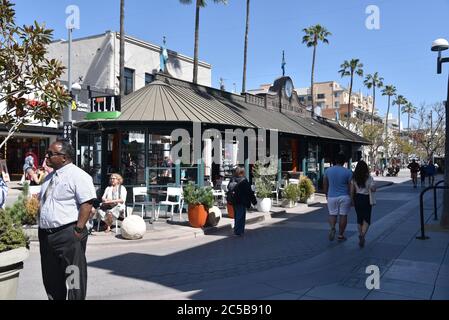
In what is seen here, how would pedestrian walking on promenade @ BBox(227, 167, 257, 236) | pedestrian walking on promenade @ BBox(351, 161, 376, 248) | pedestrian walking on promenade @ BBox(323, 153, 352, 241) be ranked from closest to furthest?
pedestrian walking on promenade @ BBox(351, 161, 376, 248), pedestrian walking on promenade @ BBox(323, 153, 352, 241), pedestrian walking on promenade @ BBox(227, 167, 257, 236)

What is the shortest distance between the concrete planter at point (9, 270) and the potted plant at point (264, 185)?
33.2ft

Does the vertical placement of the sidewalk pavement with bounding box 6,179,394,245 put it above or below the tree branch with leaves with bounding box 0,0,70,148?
below

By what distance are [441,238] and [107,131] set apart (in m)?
9.70

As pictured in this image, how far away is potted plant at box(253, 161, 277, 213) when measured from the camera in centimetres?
1382

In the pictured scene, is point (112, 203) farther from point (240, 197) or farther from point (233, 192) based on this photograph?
point (240, 197)

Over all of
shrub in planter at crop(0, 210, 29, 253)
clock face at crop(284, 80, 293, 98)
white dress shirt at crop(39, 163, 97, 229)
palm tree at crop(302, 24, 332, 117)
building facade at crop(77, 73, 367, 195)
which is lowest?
shrub in planter at crop(0, 210, 29, 253)

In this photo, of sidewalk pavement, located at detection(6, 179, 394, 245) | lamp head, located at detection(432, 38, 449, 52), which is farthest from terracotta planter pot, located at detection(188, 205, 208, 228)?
lamp head, located at detection(432, 38, 449, 52)

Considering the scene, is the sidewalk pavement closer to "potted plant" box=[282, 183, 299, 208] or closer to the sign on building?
"potted plant" box=[282, 183, 299, 208]

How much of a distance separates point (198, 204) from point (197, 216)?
29 cm

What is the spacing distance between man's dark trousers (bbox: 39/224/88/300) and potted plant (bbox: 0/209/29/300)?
221 millimetres

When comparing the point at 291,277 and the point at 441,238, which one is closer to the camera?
the point at 291,277
